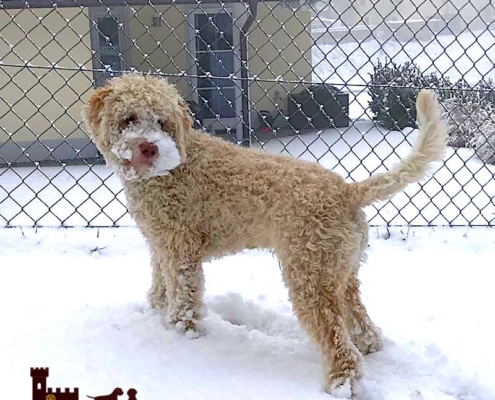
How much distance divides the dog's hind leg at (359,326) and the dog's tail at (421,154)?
1.75 feet

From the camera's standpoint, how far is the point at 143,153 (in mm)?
2506

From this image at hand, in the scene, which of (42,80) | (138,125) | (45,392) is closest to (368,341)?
(138,125)

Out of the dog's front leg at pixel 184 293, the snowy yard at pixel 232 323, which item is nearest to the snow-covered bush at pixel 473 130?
the snowy yard at pixel 232 323

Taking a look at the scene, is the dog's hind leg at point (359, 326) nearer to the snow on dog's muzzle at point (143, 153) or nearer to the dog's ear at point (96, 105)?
the snow on dog's muzzle at point (143, 153)

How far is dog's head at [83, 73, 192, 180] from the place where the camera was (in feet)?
8.25

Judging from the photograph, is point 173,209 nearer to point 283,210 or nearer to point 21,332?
point 283,210

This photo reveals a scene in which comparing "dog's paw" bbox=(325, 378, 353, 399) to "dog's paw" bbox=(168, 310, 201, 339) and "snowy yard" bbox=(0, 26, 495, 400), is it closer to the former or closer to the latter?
"snowy yard" bbox=(0, 26, 495, 400)

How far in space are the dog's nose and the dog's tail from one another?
0.90 m

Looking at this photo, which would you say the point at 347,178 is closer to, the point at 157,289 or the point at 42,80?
the point at 157,289

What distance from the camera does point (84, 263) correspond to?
12.2ft

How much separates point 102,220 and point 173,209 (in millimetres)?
2249

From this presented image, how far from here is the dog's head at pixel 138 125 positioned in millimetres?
2516

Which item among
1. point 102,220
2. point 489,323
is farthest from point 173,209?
point 102,220

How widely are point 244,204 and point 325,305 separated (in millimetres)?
546
